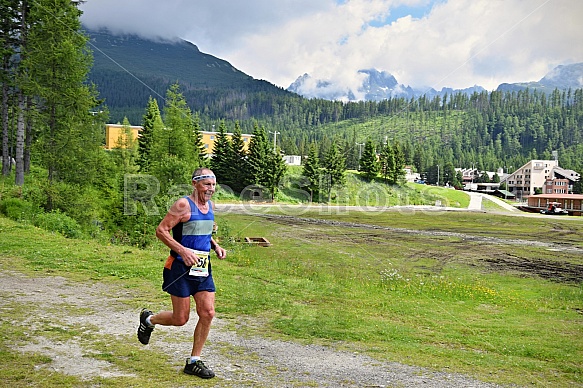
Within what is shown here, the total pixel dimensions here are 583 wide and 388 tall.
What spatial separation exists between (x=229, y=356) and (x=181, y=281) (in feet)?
4.94

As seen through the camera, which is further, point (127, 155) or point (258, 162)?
point (258, 162)

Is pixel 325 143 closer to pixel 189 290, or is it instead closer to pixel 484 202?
pixel 484 202

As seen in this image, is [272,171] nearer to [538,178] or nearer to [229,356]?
[229,356]

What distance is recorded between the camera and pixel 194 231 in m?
5.61

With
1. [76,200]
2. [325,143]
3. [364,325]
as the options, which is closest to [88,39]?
[76,200]

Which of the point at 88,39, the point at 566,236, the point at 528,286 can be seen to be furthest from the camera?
the point at 566,236

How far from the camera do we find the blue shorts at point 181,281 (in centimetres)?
555

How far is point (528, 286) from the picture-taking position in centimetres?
1823

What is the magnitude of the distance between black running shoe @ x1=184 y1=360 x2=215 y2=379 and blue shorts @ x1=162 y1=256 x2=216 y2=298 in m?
0.77

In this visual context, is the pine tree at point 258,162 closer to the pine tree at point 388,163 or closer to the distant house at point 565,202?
the pine tree at point 388,163

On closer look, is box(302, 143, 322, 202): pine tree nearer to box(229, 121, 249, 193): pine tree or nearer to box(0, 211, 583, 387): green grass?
box(229, 121, 249, 193): pine tree

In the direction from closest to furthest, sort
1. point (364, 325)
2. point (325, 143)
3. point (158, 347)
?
point (158, 347)
point (364, 325)
point (325, 143)

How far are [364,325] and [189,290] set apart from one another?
435 centimetres

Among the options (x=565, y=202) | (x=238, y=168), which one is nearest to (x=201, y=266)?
(x=238, y=168)
